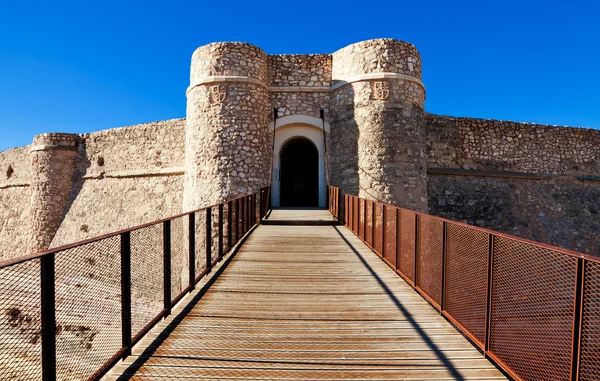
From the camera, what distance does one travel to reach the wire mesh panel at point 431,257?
3.85 m

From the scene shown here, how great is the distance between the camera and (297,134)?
41.2 feet

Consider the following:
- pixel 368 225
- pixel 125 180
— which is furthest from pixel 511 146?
pixel 125 180

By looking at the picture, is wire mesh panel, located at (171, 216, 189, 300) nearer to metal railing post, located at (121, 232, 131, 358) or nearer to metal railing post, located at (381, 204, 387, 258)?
metal railing post, located at (381, 204, 387, 258)

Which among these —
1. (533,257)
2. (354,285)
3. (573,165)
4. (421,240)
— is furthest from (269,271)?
(573,165)

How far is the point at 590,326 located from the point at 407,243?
273 centimetres

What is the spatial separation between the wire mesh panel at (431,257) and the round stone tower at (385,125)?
264 inches

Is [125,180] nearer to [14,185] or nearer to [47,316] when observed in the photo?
[14,185]

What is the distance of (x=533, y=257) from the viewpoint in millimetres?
2490

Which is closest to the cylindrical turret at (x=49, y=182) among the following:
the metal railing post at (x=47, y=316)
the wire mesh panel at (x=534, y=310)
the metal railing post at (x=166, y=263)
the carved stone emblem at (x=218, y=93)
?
the carved stone emblem at (x=218, y=93)

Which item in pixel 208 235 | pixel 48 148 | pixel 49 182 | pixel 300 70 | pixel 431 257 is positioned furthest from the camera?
pixel 49 182

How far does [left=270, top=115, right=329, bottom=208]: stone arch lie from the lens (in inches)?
489

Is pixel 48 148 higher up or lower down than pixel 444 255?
higher up

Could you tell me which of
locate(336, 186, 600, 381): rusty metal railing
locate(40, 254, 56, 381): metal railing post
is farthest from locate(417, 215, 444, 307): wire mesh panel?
locate(40, 254, 56, 381): metal railing post

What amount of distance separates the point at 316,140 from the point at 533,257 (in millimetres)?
10351
